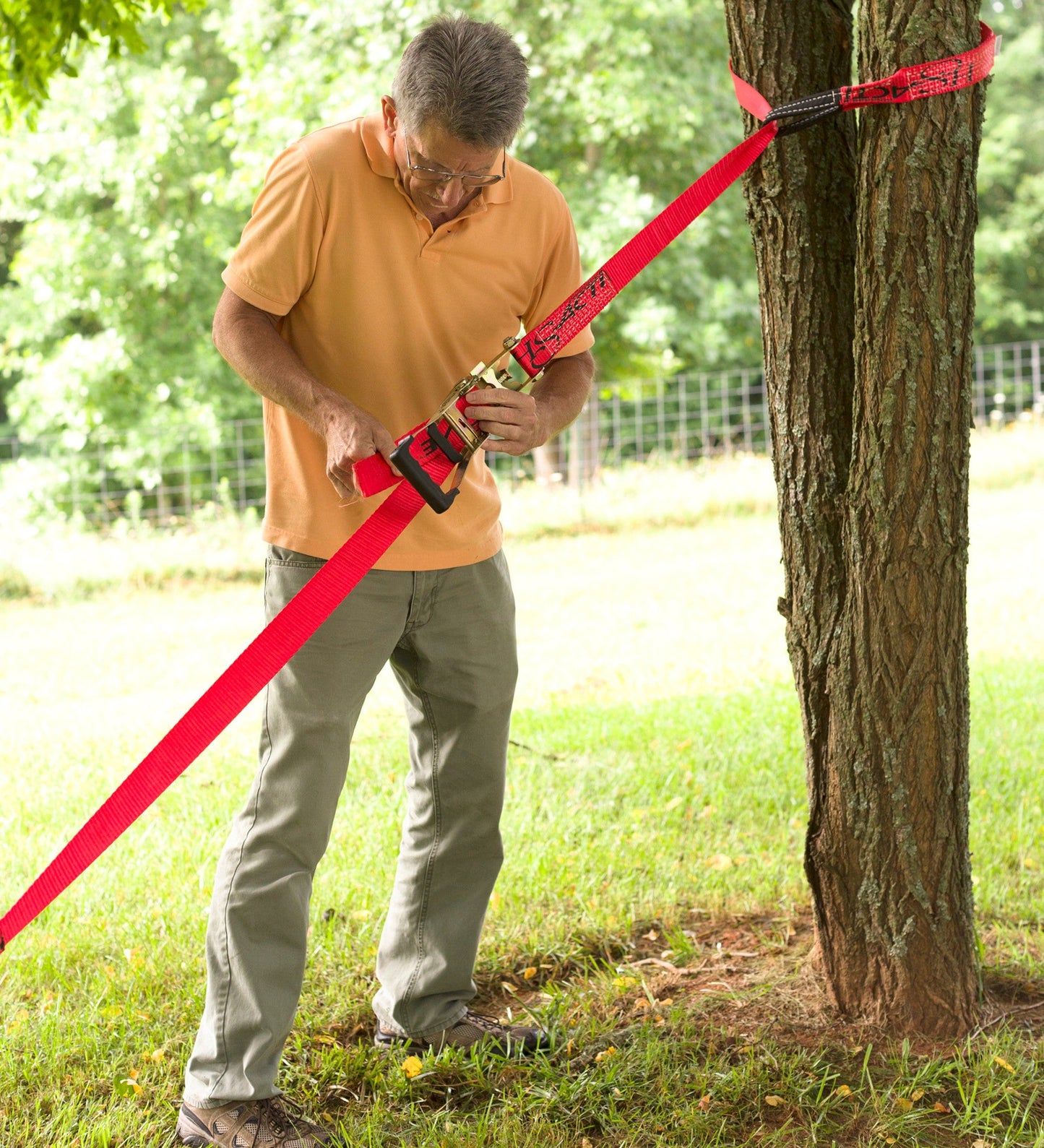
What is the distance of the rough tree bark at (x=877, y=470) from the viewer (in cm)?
231

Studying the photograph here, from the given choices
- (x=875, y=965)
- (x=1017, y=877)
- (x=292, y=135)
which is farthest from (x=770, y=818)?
(x=292, y=135)

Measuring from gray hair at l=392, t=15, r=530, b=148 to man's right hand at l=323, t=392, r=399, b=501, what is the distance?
517 mm

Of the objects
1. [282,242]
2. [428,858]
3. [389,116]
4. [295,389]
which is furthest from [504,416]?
[428,858]

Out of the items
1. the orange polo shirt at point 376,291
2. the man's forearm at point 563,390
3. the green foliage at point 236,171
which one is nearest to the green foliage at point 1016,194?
the green foliage at point 236,171

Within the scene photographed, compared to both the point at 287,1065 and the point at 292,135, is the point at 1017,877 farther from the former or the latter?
the point at 292,135

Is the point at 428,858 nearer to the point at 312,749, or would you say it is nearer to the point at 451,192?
the point at 312,749

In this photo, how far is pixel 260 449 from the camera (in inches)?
626

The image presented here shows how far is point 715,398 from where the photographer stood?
1480 cm

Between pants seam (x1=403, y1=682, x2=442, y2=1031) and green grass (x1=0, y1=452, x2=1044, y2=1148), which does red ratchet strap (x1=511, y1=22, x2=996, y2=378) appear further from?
green grass (x1=0, y1=452, x2=1044, y2=1148)

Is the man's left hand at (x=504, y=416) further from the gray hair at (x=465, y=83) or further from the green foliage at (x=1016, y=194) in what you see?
the green foliage at (x=1016, y=194)

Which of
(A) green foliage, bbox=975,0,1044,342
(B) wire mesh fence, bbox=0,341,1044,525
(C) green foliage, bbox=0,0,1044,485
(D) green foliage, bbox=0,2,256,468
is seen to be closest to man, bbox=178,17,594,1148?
(B) wire mesh fence, bbox=0,341,1044,525

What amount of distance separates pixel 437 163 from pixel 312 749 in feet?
3.73

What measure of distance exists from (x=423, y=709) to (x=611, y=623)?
15.6 feet

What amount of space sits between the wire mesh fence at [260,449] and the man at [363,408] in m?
9.05
